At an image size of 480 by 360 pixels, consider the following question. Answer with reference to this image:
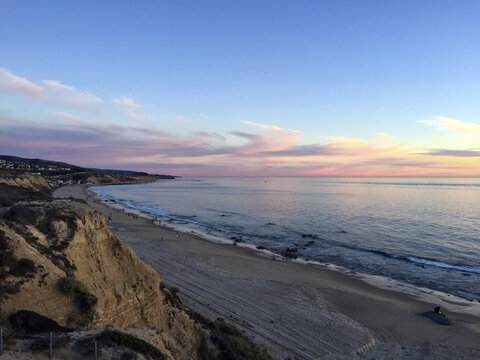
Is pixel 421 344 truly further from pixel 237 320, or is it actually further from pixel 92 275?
pixel 92 275

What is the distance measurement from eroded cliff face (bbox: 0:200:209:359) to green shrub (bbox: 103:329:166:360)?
81 cm

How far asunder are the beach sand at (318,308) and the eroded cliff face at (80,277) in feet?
14.4

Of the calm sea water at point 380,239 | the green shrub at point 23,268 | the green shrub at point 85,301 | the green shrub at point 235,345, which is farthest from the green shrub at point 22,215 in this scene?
the calm sea water at point 380,239

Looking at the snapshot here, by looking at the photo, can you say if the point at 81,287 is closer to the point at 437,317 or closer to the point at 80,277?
the point at 80,277

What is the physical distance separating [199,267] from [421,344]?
15.9m

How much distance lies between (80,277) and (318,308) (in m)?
13.6

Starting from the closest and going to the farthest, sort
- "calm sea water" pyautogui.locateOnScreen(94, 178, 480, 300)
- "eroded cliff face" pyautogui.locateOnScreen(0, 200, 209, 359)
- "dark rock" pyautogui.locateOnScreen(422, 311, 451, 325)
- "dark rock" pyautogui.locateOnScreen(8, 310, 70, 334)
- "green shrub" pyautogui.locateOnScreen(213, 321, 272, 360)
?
"dark rock" pyautogui.locateOnScreen(8, 310, 70, 334)
"eroded cliff face" pyautogui.locateOnScreen(0, 200, 209, 359)
"green shrub" pyautogui.locateOnScreen(213, 321, 272, 360)
"dark rock" pyautogui.locateOnScreen(422, 311, 451, 325)
"calm sea water" pyautogui.locateOnScreen(94, 178, 480, 300)

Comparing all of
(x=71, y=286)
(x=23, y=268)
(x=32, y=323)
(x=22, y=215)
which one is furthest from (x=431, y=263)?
(x=22, y=215)

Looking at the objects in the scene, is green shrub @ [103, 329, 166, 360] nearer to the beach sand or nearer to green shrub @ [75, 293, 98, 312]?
green shrub @ [75, 293, 98, 312]

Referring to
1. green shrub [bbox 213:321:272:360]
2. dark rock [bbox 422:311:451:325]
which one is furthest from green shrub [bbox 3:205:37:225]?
Answer: dark rock [bbox 422:311:451:325]

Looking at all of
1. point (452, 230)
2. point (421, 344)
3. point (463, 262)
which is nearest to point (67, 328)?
point (421, 344)

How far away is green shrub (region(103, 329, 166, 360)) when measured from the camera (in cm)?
791

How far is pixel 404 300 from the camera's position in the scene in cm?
2048

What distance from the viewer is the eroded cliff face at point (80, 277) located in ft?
29.5
